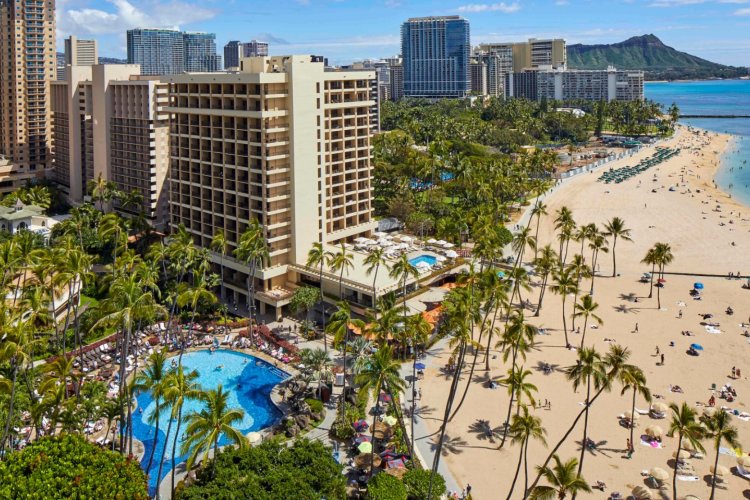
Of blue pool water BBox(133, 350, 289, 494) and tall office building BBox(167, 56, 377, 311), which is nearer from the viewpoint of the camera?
blue pool water BBox(133, 350, 289, 494)

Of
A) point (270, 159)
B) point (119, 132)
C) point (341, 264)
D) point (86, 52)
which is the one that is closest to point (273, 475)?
point (341, 264)

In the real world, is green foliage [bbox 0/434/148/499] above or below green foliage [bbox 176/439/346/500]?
above

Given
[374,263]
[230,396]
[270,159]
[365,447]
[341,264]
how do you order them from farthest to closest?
1. [270,159]
2. [374,263]
3. [341,264]
4. [230,396]
5. [365,447]

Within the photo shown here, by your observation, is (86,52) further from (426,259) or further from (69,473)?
(69,473)

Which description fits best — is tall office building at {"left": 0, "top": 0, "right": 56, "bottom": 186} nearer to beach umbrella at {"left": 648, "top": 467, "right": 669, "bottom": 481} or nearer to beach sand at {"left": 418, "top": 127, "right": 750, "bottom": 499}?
beach sand at {"left": 418, "top": 127, "right": 750, "bottom": 499}

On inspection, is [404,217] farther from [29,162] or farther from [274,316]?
[29,162]

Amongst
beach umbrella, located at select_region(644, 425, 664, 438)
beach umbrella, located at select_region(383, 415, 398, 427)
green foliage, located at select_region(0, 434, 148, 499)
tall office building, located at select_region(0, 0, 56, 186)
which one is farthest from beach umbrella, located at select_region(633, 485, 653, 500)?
tall office building, located at select_region(0, 0, 56, 186)

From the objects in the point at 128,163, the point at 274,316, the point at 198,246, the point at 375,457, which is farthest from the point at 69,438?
the point at 128,163
